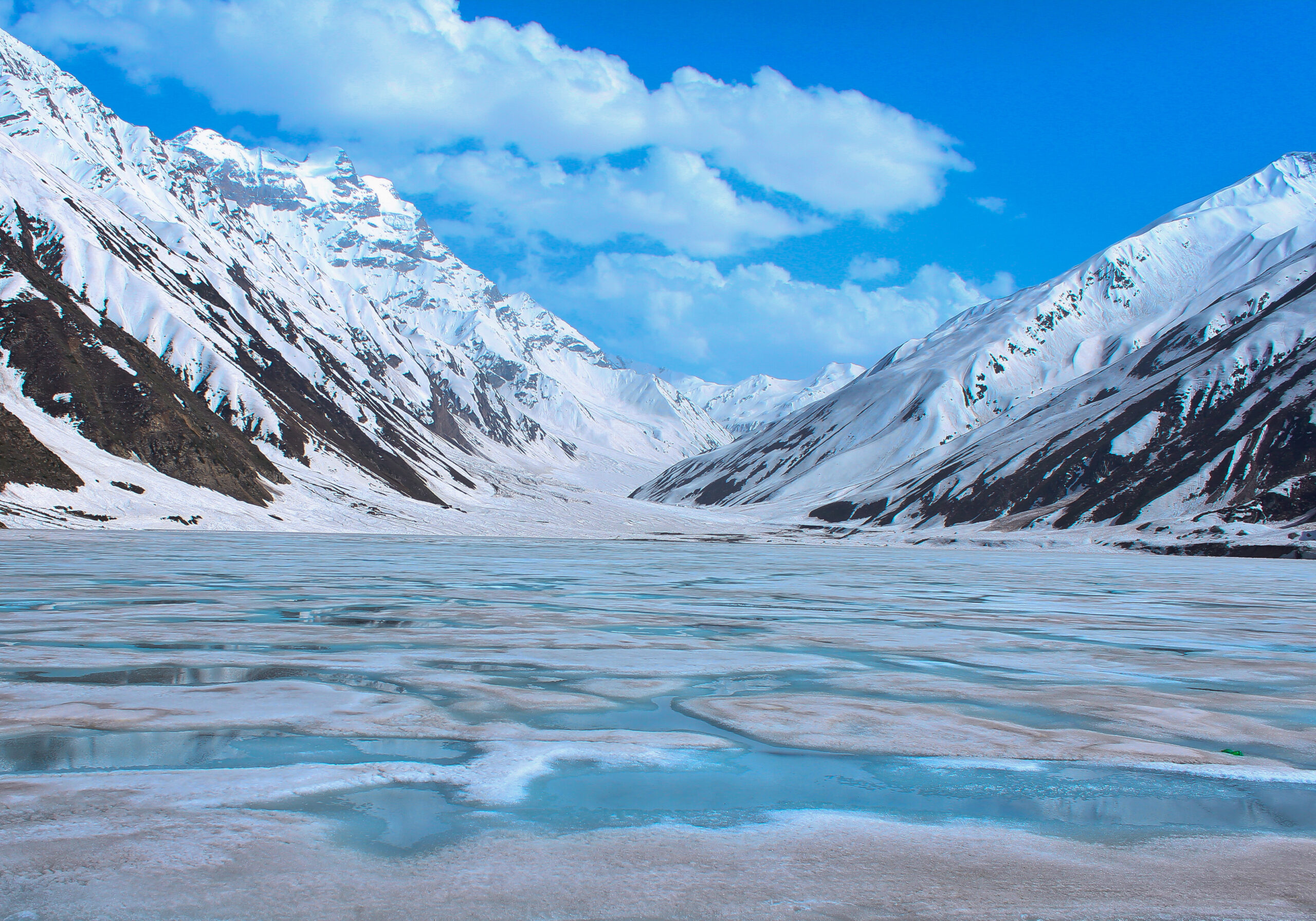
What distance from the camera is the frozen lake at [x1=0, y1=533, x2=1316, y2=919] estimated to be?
338 centimetres

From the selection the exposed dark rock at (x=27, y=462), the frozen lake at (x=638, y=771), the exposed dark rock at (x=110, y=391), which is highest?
the exposed dark rock at (x=110, y=391)

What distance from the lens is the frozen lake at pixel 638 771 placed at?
3.38 m

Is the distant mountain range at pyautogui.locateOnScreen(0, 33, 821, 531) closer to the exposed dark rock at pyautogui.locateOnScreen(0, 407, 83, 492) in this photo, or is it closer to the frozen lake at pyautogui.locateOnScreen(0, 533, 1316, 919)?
the exposed dark rock at pyautogui.locateOnScreen(0, 407, 83, 492)

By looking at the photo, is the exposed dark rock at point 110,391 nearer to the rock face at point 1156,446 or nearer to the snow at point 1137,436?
the rock face at point 1156,446

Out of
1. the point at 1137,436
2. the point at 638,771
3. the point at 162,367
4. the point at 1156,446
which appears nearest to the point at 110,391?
the point at 162,367

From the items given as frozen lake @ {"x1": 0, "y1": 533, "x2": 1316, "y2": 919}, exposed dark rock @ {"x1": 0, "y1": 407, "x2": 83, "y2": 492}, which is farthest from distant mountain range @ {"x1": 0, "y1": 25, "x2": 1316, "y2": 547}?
frozen lake @ {"x1": 0, "y1": 533, "x2": 1316, "y2": 919}

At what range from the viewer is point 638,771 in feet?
16.7

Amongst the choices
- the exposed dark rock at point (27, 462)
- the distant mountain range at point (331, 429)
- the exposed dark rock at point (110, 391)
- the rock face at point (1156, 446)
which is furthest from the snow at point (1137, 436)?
the exposed dark rock at point (27, 462)

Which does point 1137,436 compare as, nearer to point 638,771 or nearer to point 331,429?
point 331,429

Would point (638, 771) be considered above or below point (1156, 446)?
below

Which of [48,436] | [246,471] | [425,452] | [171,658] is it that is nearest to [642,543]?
[246,471]

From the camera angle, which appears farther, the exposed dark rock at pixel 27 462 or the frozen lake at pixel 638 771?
the exposed dark rock at pixel 27 462

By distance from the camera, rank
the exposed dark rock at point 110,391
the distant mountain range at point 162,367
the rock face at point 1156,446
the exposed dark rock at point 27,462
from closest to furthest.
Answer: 1. the exposed dark rock at point 27,462
2. the distant mountain range at point 162,367
3. the exposed dark rock at point 110,391
4. the rock face at point 1156,446

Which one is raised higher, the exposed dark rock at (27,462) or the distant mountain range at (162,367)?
the distant mountain range at (162,367)
